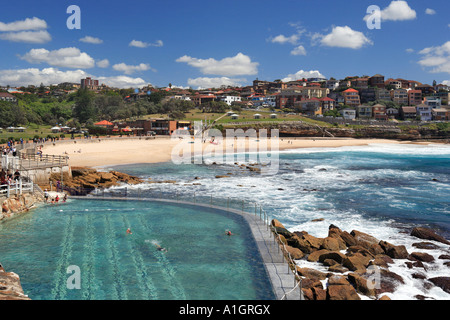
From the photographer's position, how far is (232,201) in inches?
987

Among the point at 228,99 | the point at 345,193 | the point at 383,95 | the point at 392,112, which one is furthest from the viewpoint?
the point at 228,99

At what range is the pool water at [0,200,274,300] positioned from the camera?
10.9 m

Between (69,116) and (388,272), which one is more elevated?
(69,116)

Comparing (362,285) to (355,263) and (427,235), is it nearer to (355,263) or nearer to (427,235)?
(355,263)

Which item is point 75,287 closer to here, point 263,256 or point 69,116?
point 263,256

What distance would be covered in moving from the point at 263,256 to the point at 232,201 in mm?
12062

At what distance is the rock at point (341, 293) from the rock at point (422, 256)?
6.26 m

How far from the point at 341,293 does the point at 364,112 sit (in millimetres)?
122453

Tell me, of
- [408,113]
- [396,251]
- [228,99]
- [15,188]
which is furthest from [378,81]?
[15,188]

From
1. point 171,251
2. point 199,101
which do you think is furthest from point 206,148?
point 199,101

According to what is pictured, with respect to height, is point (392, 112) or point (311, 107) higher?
point (311, 107)

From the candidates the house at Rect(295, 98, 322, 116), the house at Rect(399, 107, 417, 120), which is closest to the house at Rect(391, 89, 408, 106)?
the house at Rect(399, 107, 417, 120)

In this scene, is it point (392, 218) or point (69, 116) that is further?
point (69, 116)

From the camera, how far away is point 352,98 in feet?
434
